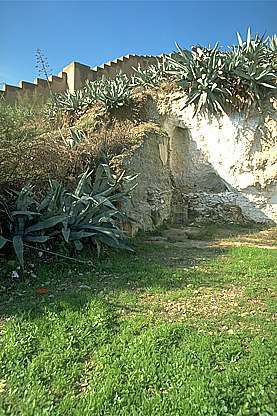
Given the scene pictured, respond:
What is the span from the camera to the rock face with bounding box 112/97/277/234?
8328 mm

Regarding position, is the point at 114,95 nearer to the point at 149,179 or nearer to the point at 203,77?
the point at 203,77

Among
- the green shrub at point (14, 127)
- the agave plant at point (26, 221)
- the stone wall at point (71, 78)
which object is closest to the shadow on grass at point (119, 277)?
the agave plant at point (26, 221)

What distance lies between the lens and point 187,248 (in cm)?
636

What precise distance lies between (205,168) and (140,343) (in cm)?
706

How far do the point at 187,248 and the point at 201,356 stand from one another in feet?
11.0

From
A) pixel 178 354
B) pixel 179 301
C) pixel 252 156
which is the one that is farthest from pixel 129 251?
pixel 252 156

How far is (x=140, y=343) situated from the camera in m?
3.26

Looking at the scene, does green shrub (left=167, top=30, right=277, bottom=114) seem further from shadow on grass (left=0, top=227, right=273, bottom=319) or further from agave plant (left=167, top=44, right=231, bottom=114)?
shadow on grass (left=0, top=227, right=273, bottom=319)

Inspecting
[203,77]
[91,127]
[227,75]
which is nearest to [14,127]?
[91,127]

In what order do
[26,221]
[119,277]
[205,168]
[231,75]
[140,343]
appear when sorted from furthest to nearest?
[205,168] → [231,75] → [26,221] → [119,277] → [140,343]

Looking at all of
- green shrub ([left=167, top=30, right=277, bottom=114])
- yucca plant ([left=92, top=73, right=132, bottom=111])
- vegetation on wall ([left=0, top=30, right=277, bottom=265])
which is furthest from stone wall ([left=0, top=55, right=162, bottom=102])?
green shrub ([left=167, top=30, right=277, bottom=114])

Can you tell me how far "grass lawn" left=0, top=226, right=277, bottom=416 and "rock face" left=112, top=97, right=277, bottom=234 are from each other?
3.22 meters

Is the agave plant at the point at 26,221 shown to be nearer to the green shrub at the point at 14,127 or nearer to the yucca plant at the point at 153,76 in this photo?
the green shrub at the point at 14,127

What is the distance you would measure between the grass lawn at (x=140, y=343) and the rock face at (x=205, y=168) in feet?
10.6
